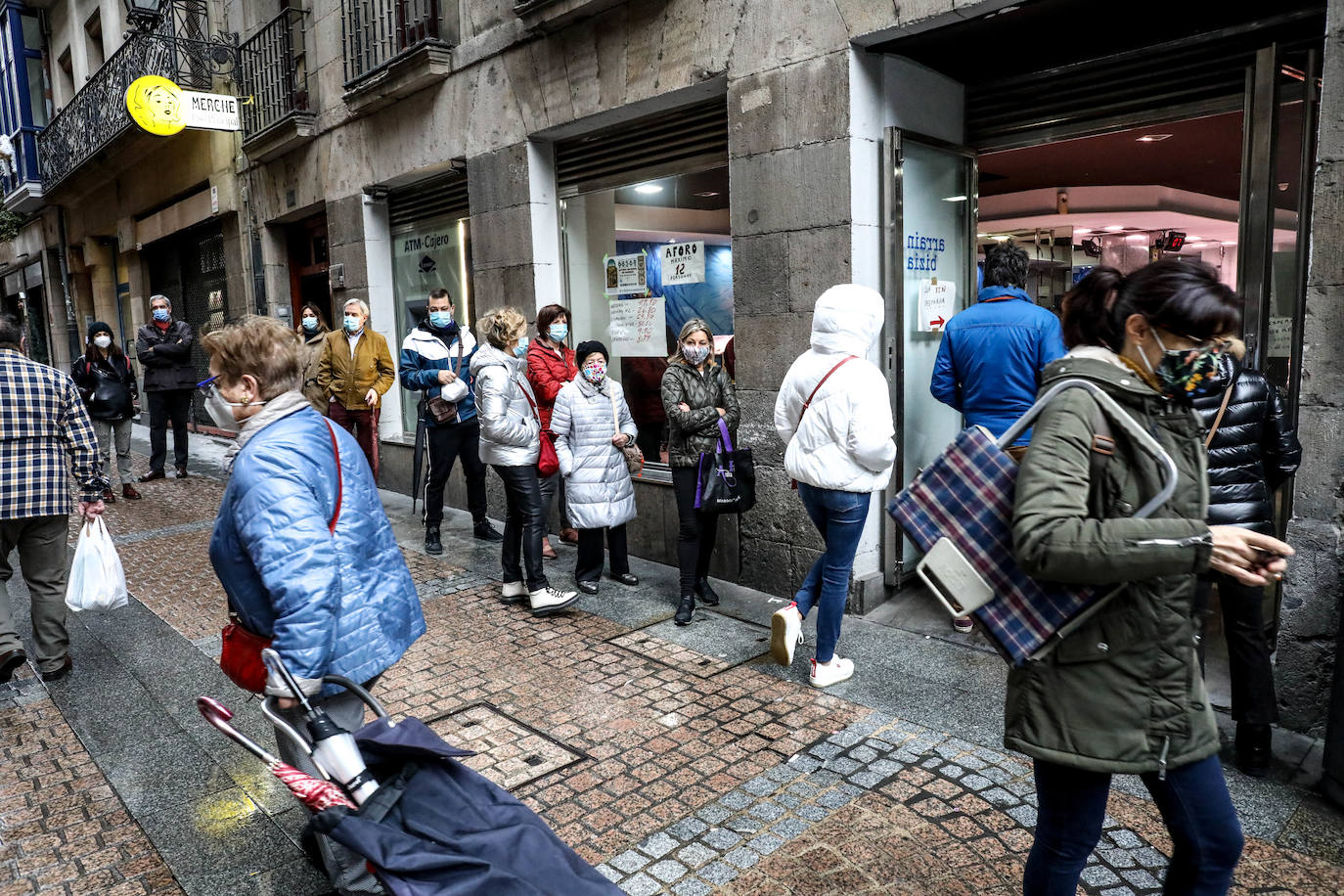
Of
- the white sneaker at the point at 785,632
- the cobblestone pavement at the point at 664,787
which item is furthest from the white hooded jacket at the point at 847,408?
the cobblestone pavement at the point at 664,787

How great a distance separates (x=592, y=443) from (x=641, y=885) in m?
3.22

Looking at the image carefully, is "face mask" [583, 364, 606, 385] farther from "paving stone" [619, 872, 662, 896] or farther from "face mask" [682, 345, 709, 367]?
"paving stone" [619, 872, 662, 896]

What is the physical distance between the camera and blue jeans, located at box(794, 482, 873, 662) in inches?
176

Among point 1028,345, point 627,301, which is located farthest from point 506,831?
point 627,301

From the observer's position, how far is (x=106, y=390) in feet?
34.1

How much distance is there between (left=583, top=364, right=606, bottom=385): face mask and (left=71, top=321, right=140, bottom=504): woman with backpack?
6.72 metres

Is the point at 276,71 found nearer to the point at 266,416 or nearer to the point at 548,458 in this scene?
the point at 548,458

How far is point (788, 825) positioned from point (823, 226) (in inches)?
136

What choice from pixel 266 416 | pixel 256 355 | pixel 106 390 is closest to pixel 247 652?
pixel 266 416

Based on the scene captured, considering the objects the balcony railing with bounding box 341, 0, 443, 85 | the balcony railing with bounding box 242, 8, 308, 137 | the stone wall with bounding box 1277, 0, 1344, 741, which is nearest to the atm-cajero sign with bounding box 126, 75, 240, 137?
the balcony railing with bounding box 242, 8, 308, 137

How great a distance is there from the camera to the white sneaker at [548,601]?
5.72 metres

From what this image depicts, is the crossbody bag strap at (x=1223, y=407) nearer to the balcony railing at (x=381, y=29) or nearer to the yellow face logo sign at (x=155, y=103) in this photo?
the balcony railing at (x=381, y=29)

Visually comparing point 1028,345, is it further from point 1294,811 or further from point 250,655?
point 250,655

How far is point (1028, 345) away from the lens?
4922 millimetres
